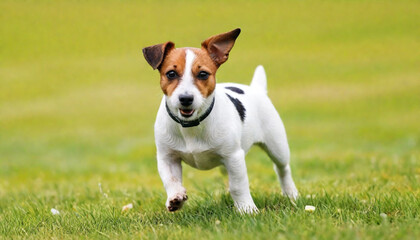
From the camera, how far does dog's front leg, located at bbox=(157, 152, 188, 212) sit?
480cm

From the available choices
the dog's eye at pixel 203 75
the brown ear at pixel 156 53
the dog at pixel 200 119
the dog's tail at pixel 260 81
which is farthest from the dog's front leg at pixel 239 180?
the dog's tail at pixel 260 81

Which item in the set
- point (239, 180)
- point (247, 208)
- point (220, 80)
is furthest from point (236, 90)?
point (220, 80)

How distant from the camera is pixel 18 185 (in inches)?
354

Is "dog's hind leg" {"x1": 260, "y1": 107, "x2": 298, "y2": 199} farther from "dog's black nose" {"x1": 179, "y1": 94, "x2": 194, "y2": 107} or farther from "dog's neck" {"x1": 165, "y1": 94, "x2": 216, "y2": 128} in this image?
"dog's black nose" {"x1": 179, "y1": 94, "x2": 194, "y2": 107}

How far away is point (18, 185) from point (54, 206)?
302 cm

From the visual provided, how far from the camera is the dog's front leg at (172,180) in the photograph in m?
4.80

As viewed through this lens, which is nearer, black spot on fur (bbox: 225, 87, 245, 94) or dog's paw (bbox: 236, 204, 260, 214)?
dog's paw (bbox: 236, 204, 260, 214)

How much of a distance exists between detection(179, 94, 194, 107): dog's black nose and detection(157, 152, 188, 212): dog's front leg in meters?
0.82

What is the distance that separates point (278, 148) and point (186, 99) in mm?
1927

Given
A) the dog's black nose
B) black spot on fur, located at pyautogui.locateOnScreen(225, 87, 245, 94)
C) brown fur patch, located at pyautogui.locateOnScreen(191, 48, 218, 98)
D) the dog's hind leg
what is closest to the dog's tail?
the dog's hind leg

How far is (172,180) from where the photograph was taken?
5.04m

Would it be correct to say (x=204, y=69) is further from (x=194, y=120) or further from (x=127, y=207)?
(x=127, y=207)

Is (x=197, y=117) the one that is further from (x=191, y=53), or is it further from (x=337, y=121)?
(x=337, y=121)

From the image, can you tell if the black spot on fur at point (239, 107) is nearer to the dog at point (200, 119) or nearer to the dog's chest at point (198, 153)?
the dog at point (200, 119)
